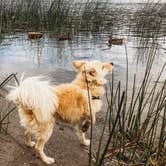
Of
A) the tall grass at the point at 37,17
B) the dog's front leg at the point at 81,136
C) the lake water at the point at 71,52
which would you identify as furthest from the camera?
the tall grass at the point at 37,17

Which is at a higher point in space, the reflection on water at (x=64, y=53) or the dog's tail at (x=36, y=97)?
the dog's tail at (x=36, y=97)

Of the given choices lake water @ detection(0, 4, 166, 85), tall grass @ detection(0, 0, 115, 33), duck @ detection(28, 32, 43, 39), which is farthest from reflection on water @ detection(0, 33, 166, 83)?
tall grass @ detection(0, 0, 115, 33)

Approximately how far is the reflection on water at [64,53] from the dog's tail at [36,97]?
505cm

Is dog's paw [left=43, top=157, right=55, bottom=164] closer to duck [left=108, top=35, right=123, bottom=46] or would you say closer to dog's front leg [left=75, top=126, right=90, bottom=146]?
dog's front leg [left=75, top=126, right=90, bottom=146]

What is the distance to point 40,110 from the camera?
3.89 meters

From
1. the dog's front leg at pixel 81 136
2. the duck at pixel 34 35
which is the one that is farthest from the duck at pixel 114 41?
the dog's front leg at pixel 81 136

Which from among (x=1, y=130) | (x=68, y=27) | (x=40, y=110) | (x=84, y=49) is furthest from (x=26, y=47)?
(x=40, y=110)

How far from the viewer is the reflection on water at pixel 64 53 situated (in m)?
10.1

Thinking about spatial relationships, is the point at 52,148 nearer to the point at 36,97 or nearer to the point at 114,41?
the point at 36,97

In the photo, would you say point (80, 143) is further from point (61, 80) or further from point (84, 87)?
point (61, 80)

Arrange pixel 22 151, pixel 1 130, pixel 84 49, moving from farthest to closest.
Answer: pixel 84 49 → pixel 1 130 → pixel 22 151


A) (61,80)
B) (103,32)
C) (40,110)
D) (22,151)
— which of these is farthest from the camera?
(103,32)

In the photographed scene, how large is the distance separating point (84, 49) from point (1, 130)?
8.35 meters

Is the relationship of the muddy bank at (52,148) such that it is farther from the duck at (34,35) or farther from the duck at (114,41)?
the duck at (34,35)
